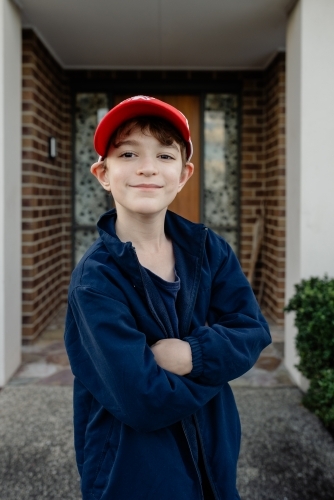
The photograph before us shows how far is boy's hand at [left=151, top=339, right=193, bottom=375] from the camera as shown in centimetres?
127

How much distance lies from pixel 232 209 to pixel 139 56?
6.34 ft

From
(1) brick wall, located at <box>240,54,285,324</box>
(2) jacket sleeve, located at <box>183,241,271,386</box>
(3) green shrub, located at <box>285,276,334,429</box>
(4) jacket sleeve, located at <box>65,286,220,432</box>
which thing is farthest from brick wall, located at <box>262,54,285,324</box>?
(4) jacket sleeve, located at <box>65,286,220,432</box>

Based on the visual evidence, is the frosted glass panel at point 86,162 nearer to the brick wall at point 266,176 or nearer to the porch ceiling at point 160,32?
the porch ceiling at point 160,32

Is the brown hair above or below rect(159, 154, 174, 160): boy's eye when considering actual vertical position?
above

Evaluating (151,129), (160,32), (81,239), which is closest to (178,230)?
(151,129)

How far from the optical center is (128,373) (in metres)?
1.20

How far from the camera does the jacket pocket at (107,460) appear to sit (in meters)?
1.33

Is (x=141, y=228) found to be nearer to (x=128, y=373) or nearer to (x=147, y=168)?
(x=147, y=168)

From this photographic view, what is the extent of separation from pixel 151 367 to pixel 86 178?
4963 mm

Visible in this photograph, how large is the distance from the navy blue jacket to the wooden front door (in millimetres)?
4492

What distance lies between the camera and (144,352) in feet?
4.04

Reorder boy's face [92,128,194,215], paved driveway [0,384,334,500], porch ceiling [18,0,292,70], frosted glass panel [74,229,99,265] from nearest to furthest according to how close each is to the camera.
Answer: boy's face [92,128,194,215] < paved driveway [0,384,334,500] < porch ceiling [18,0,292,70] < frosted glass panel [74,229,99,265]

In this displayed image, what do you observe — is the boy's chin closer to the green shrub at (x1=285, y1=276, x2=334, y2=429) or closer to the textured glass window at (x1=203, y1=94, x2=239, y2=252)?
the green shrub at (x1=285, y1=276, x2=334, y2=429)

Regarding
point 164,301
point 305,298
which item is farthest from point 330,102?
point 164,301
